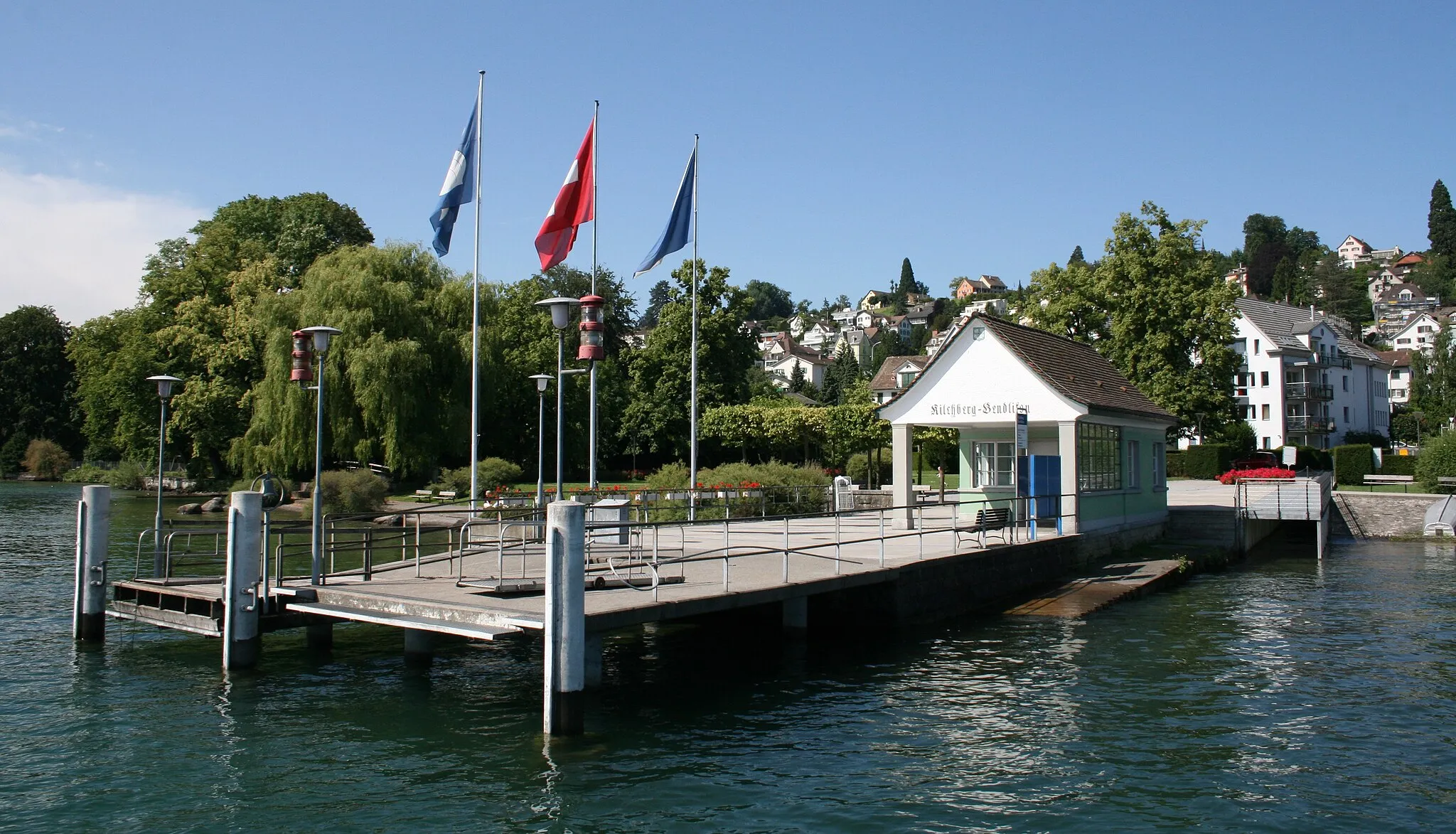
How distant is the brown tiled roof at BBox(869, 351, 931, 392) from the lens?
105m

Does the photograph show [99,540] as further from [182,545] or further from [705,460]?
[705,460]

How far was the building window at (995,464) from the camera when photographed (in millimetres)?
30016

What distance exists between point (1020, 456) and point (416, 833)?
18774 mm

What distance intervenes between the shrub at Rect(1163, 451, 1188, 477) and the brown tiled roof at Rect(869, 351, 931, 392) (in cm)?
4079

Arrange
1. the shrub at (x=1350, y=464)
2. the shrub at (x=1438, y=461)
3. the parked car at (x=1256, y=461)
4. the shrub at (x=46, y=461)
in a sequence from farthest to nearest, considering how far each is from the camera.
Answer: the shrub at (x=46, y=461), the parked car at (x=1256, y=461), the shrub at (x=1350, y=464), the shrub at (x=1438, y=461)

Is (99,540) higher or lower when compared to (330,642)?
higher

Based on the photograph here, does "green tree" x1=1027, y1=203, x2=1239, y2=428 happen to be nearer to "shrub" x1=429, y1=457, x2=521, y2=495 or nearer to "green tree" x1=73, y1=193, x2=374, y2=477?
"shrub" x1=429, y1=457, x2=521, y2=495

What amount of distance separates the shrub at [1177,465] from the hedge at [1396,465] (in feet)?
40.0

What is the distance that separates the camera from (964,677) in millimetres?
16750

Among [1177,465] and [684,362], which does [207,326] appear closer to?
[684,362]

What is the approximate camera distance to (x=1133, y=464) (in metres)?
32.3

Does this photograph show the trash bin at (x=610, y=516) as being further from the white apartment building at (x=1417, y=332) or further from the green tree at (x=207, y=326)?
the white apartment building at (x=1417, y=332)

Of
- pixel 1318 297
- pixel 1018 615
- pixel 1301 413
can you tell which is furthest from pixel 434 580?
pixel 1318 297

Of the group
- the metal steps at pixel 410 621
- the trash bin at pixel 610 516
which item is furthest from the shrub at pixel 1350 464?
the metal steps at pixel 410 621
